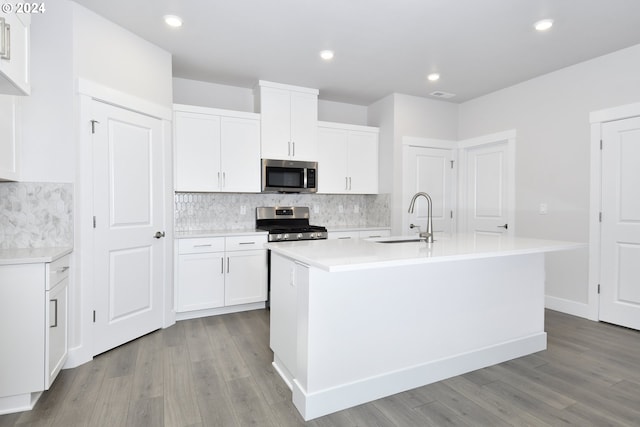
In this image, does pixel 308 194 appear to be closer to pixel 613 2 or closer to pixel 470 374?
pixel 470 374

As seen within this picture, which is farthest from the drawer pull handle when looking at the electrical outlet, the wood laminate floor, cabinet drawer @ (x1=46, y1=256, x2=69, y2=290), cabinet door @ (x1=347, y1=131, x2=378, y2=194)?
the electrical outlet

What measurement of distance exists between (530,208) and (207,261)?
377 centimetres

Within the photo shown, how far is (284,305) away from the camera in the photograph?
2270 millimetres

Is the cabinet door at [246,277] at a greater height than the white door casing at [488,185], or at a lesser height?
lesser

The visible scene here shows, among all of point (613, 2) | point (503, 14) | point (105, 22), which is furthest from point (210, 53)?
point (613, 2)

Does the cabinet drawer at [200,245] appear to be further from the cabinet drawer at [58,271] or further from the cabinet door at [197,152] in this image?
the cabinet drawer at [58,271]

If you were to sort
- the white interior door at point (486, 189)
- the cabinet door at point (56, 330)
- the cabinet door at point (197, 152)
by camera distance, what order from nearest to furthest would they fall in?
the cabinet door at point (56, 330) → the cabinet door at point (197, 152) → the white interior door at point (486, 189)

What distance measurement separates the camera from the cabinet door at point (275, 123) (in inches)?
165

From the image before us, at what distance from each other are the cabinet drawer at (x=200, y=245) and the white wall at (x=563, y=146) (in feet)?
11.8

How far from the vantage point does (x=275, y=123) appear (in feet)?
14.0

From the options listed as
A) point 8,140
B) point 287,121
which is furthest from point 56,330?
point 287,121

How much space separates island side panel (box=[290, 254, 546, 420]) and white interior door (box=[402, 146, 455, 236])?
2073 mm

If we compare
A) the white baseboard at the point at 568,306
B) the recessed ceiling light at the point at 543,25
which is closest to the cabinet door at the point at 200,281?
the recessed ceiling light at the point at 543,25

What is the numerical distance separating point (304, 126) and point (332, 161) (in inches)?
24.0
